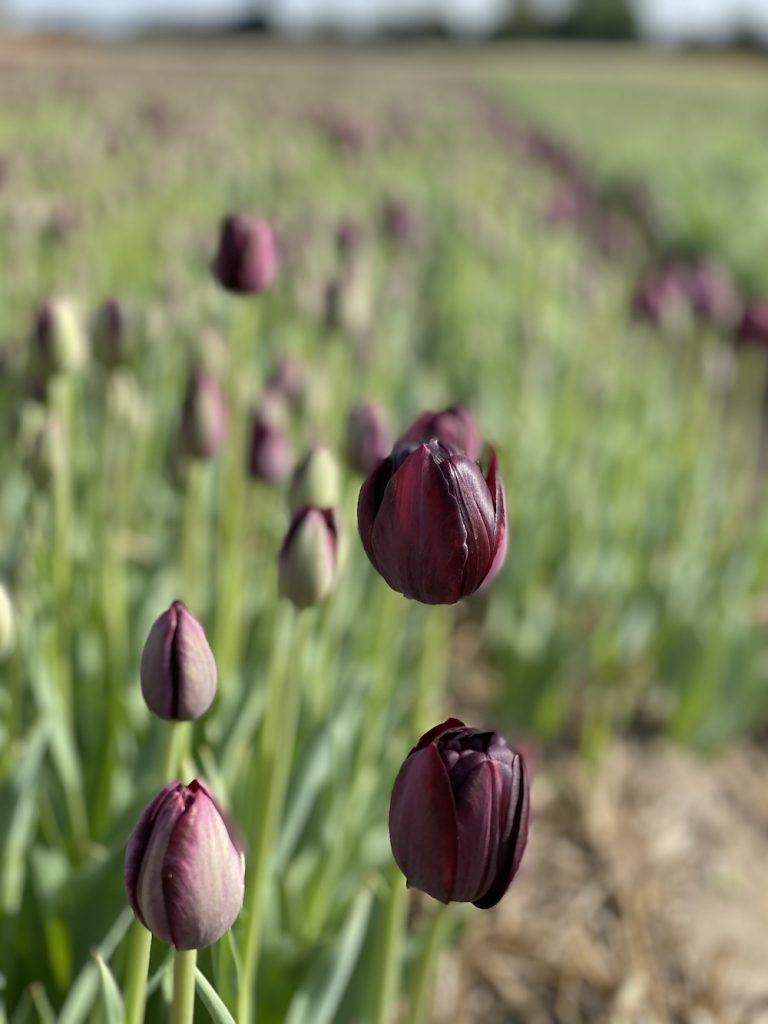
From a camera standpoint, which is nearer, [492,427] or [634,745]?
[634,745]

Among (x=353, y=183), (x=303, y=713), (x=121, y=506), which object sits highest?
(x=353, y=183)

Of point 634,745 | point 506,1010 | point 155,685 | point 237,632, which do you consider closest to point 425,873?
point 155,685

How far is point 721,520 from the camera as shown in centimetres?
271

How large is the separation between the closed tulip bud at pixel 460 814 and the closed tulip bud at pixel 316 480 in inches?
21.8

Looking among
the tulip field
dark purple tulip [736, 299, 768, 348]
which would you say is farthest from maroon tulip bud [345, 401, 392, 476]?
dark purple tulip [736, 299, 768, 348]

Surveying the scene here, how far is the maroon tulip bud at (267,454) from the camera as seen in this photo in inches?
57.3

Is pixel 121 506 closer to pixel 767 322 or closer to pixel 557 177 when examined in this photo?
pixel 767 322

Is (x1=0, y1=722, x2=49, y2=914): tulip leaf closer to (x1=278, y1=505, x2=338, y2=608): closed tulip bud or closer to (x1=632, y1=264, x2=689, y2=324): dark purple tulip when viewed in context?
(x1=278, y1=505, x2=338, y2=608): closed tulip bud

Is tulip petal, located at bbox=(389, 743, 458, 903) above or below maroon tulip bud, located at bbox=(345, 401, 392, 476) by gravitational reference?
below

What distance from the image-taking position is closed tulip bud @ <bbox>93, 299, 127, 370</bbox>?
1.54 m

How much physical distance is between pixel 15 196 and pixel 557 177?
17.4 feet

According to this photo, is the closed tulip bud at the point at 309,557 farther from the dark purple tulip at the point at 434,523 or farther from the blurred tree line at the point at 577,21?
the blurred tree line at the point at 577,21

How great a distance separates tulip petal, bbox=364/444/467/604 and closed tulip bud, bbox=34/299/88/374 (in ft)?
2.62

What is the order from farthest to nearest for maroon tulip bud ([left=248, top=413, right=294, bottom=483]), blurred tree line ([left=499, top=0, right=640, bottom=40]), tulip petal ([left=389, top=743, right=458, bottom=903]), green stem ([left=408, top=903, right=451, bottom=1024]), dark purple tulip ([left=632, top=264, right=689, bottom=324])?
1. blurred tree line ([left=499, top=0, right=640, bottom=40])
2. dark purple tulip ([left=632, top=264, right=689, bottom=324])
3. maroon tulip bud ([left=248, top=413, right=294, bottom=483])
4. green stem ([left=408, top=903, right=451, bottom=1024])
5. tulip petal ([left=389, top=743, right=458, bottom=903])
